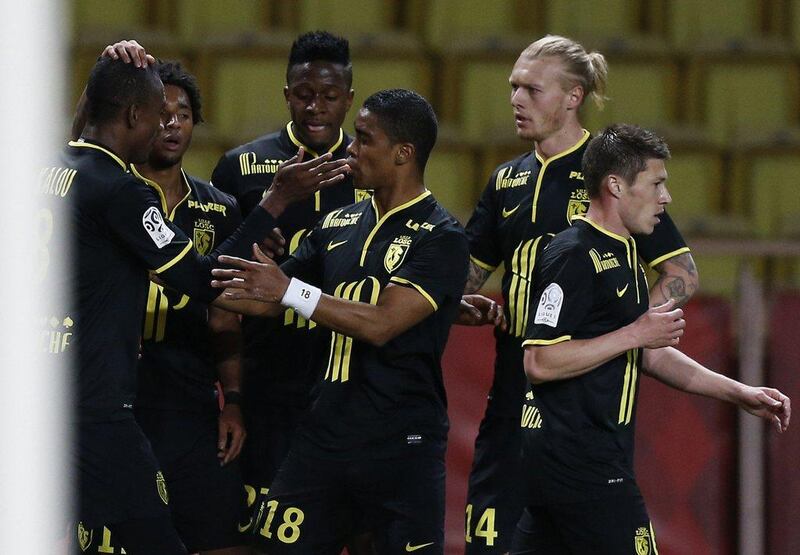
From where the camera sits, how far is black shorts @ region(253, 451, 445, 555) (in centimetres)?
412

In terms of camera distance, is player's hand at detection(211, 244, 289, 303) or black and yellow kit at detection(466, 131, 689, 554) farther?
black and yellow kit at detection(466, 131, 689, 554)

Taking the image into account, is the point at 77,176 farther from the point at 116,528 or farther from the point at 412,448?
the point at 412,448

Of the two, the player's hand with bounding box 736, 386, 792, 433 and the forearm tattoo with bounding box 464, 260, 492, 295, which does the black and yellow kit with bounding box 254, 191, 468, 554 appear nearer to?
the forearm tattoo with bounding box 464, 260, 492, 295

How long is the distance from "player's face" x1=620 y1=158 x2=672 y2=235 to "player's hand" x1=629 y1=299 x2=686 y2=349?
1.04 feet

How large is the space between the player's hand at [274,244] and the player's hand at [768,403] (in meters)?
1.53

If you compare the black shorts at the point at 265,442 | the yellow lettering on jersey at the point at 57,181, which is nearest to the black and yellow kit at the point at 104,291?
the yellow lettering on jersey at the point at 57,181

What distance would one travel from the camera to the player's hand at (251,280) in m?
3.94

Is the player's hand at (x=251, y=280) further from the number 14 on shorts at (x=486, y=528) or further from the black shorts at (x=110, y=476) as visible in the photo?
the number 14 on shorts at (x=486, y=528)

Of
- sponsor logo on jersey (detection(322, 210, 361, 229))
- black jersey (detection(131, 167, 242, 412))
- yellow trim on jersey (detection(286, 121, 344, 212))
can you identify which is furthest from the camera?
yellow trim on jersey (detection(286, 121, 344, 212))

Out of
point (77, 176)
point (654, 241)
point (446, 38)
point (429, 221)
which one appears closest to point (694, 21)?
point (446, 38)

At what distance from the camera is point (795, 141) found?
7.81 m

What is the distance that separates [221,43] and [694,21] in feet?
9.00

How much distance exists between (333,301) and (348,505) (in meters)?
0.64

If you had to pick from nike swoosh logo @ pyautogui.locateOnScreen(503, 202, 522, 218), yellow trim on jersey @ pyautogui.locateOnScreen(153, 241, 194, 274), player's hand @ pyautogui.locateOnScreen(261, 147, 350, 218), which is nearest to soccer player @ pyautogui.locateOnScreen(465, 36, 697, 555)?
nike swoosh logo @ pyautogui.locateOnScreen(503, 202, 522, 218)
